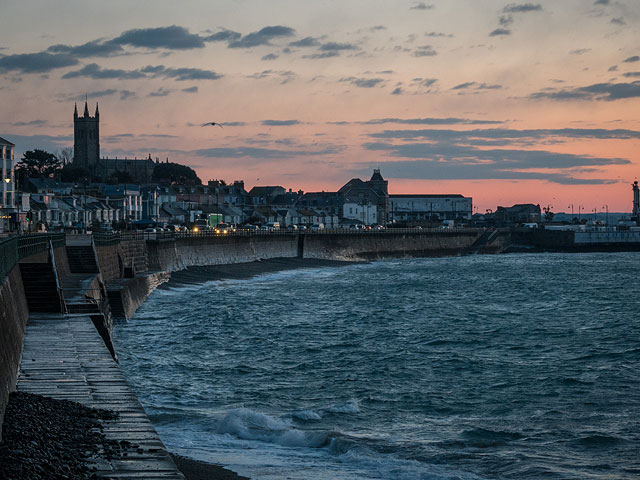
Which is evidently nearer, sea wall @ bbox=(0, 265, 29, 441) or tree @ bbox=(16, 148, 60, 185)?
sea wall @ bbox=(0, 265, 29, 441)

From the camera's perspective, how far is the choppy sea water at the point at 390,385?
19922 mm

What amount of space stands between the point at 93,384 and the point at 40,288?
485 inches

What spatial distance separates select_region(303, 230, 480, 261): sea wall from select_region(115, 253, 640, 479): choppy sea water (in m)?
61.6

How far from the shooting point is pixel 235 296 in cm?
6456

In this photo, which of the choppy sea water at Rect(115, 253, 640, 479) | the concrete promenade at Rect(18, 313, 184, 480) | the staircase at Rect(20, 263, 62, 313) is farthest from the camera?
the staircase at Rect(20, 263, 62, 313)

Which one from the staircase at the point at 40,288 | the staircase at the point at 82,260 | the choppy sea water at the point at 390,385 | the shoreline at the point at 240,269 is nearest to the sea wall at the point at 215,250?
the shoreline at the point at 240,269

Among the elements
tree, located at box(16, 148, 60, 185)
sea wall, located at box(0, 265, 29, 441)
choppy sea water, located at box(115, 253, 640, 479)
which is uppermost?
tree, located at box(16, 148, 60, 185)

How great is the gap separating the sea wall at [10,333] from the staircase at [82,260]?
59.5 ft

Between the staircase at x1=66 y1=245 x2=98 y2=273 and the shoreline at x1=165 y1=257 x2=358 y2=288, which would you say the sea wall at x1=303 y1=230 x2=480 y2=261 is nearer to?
the shoreline at x1=165 y1=257 x2=358 y2=288

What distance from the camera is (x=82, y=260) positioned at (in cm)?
4544

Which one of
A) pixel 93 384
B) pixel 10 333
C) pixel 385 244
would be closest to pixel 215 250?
pixel 385 244

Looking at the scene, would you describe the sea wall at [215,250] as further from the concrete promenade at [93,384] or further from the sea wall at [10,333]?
the concrete promenade at [93,384]

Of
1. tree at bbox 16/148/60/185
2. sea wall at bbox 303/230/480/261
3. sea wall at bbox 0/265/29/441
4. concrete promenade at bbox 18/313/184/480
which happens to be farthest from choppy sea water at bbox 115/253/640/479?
tree at bbox 16/148/60/185

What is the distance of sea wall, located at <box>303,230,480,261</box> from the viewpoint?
12340 cm
